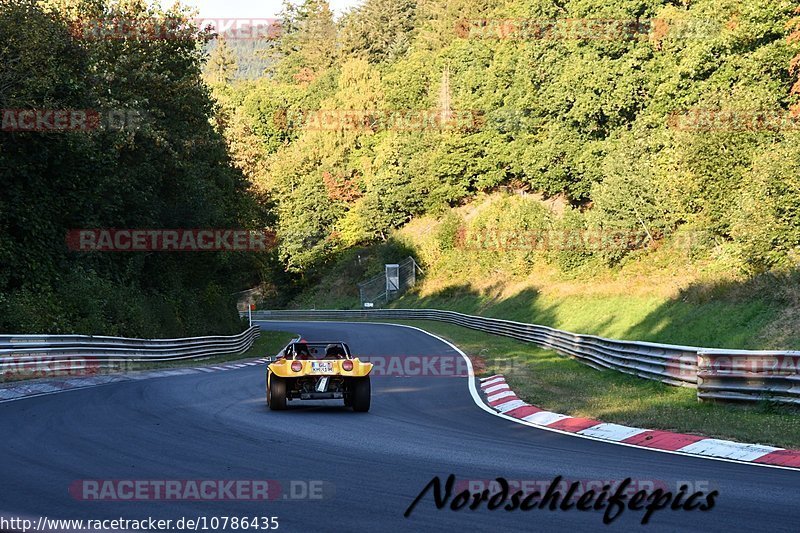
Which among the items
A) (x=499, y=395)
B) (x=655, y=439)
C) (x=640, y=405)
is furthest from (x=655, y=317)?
(x=655, y=439)

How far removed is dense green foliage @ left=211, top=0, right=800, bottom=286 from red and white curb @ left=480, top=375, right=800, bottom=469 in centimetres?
1631

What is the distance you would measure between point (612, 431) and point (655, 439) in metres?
0.86

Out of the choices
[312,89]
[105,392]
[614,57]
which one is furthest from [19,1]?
[312,89]

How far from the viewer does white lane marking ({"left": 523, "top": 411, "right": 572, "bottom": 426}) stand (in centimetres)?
1227

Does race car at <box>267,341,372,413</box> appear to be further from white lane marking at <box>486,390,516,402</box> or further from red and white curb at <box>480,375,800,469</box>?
white lane marking at <box>486,390,516,402</box>

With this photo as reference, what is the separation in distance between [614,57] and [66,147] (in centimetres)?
3481

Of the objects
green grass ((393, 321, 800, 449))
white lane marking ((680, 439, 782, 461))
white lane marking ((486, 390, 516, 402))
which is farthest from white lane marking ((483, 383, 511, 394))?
white lane marking ((680, 439, 782, 461))

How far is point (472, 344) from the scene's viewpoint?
36.0 m

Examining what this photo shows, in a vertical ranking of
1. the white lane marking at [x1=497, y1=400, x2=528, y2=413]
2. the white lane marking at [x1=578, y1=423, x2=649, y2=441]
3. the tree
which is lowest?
the white lane marking at [x1=497, y1=400, x2=528, y2=413]

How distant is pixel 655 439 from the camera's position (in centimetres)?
1030

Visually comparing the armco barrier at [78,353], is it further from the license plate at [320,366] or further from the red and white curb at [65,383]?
the license plate at [320,366]

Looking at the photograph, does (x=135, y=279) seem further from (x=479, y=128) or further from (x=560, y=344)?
(x=479, y=128)

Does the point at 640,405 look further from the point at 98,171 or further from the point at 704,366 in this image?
the point at 98,171

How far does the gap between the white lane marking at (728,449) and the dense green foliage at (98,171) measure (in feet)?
58.8
